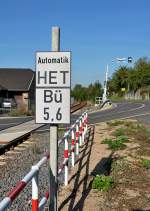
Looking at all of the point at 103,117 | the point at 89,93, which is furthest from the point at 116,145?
the point at 89,93

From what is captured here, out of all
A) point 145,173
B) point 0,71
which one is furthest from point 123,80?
point 145,173

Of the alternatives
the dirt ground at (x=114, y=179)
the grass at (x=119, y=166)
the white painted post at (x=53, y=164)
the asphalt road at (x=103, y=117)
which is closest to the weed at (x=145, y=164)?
the dirt ground at (x=114, y=179)

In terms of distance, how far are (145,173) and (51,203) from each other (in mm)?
5419

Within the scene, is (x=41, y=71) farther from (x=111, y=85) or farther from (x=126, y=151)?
(x=111, y=85)

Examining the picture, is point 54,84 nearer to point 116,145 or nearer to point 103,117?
point 116,145

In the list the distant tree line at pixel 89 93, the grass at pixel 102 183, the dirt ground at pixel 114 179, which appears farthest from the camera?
the distant tree line at pixel 89 93

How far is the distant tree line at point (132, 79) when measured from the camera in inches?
4742

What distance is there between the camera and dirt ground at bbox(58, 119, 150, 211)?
8.38 m

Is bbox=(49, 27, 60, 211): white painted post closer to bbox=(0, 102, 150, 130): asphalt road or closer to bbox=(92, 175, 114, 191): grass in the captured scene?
bbox=(92, 175, 114, 191): grass

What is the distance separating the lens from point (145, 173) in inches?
460

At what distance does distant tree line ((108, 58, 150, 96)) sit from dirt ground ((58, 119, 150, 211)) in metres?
98.4

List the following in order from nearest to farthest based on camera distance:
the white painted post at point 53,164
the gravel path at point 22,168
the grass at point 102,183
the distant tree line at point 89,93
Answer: the white painted post at point 53,164 < the gravel path at point 22,168 < the grass at point 102,183 < the distant tree line at point 89,93

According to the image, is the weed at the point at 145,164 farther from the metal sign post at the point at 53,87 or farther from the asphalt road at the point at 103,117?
the asphalt road at the point at 103,117

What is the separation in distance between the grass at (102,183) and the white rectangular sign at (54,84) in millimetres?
3573
